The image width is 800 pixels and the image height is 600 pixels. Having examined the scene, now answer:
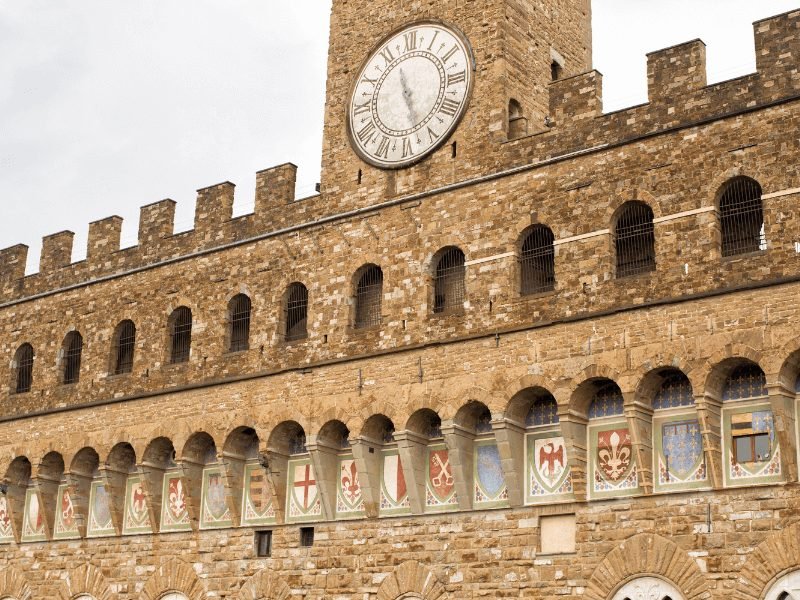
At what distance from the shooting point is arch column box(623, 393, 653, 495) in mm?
18516

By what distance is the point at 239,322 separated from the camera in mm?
24656

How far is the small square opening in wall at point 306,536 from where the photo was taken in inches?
875

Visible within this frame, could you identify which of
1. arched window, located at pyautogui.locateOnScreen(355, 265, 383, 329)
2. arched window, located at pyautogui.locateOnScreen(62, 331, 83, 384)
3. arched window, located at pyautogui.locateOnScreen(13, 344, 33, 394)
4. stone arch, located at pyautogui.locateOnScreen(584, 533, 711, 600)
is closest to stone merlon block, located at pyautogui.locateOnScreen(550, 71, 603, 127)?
arched window, located at pyautogui.locateOnScreen(355, 265, 383, 329)

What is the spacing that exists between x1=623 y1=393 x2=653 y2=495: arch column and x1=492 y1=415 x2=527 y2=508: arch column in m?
2.05

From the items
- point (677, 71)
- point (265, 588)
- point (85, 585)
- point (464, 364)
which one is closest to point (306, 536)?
point (265, 588)

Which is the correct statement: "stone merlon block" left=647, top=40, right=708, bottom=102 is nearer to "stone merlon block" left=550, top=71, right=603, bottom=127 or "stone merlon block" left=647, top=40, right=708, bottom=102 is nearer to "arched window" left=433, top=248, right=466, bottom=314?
"stone merlon block" left=550, top=71, right=603, bottom=127

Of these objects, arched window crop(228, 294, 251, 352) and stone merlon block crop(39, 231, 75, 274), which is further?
stone merlon block crop(39, 231, 75, 274)

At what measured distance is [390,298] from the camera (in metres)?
22.0

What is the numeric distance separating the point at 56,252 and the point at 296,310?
7.74 meters

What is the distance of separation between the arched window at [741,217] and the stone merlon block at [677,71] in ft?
5.84

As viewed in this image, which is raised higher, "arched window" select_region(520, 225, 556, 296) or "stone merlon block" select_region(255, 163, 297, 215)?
"stone merlon block" select_region(255, 163, 297, 215)

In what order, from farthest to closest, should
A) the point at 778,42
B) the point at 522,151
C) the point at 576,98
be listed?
the point at 522,151 < the point at 576,98 < the point at 778,42

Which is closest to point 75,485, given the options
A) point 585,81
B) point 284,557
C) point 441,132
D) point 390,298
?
point 284,557

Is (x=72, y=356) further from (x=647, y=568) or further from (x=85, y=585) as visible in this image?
(x=647, y=568)
